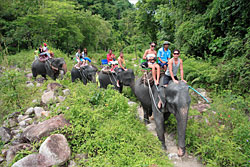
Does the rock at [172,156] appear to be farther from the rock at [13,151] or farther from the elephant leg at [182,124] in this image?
the rock at [13,151]

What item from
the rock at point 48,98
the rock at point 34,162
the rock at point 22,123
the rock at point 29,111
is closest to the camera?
the rock at point 34,162

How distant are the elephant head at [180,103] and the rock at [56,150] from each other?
2487 mm

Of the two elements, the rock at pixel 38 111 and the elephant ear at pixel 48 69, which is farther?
the elephant ear at pixel 48 69


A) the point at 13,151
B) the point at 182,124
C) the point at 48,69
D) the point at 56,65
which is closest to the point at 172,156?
the point at 182,124

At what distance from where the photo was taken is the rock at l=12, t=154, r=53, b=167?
3.33 m

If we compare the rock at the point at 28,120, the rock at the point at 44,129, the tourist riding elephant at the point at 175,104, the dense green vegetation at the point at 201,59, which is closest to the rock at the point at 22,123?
the rock at the point at 28,120

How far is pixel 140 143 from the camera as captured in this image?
4.05 m

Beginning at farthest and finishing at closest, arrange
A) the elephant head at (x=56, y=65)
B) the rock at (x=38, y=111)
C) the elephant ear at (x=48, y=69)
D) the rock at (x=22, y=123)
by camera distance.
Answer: the elephant ear at (x=48, y=69), the elephant head at (x=56, y=65), the rock at (x=38, y=111), the rock at (x=22, y=123)

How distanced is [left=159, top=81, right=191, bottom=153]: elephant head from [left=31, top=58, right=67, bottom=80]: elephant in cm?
730

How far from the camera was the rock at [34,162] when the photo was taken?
3.33 metres

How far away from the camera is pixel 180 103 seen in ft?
12.1

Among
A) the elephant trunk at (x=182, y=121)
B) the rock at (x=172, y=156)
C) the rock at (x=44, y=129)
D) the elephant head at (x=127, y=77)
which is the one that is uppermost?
the elephant head at (x=127, y=77)

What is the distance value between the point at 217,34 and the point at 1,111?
1064cm

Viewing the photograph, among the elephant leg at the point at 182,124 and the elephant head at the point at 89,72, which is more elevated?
the elephant head at the point at 89,72
